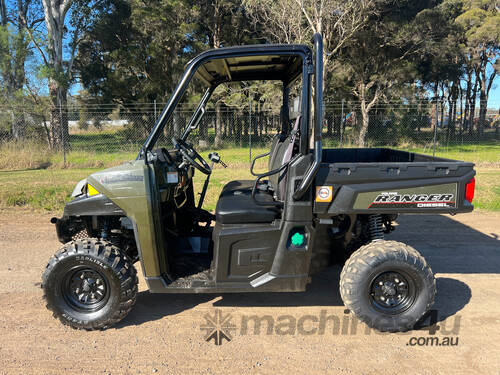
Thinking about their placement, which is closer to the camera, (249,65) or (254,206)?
(254,206)

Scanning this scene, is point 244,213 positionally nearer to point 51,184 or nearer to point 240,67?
point 240,67

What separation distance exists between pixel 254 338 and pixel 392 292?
1.26 metres

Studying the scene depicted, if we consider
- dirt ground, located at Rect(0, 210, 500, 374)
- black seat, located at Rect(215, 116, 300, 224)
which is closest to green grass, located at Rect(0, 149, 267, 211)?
dirt ground, located at Rect(0, 210, 500, 374)

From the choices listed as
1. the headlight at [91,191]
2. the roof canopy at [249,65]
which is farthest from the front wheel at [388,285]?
the headlight at [91,191]

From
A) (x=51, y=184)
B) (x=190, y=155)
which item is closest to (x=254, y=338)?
(x=190, y=155)

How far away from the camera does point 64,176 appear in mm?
10883

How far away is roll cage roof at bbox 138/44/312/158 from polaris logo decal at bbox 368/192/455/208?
3.58ft

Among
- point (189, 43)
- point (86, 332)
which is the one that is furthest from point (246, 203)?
point (189, 43)

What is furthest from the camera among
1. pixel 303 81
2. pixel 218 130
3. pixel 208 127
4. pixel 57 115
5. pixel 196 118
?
pixel 218 130

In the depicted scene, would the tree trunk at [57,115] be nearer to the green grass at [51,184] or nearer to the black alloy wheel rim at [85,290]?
the green grass at [51,184]

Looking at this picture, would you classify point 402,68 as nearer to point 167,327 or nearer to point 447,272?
point 447,272

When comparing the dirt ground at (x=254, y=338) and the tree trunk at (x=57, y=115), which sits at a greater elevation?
the tree trunk at (x=57, y=115)

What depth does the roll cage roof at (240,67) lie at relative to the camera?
10.2 ft

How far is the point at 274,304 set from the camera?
374 cm
